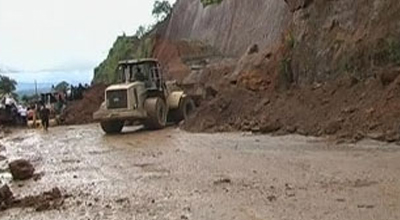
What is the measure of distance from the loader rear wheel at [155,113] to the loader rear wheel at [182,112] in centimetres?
165

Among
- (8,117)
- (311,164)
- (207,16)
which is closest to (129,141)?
(311,164)

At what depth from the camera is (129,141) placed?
25.0 metres

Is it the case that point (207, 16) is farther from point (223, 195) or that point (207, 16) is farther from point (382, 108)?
point (223, 195)

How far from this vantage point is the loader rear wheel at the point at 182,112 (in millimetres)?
31609

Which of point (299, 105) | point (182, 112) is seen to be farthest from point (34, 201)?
point (182, 112)

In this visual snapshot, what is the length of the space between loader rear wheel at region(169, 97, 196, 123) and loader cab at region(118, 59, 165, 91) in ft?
6.21

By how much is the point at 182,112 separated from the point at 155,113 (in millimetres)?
2991

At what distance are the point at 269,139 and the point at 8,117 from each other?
24106 mm

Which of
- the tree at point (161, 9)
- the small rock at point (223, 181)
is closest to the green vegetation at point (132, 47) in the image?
the tree at point (161, 9)

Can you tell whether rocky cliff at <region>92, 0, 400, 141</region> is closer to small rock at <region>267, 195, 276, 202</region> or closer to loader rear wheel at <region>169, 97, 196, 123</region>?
loader rear wheel at <region>169, 97, 196, 123</region>

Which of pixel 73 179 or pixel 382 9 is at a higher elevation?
pixel 382 9

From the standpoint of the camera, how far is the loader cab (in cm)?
2947

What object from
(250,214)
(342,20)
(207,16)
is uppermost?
(207,16)

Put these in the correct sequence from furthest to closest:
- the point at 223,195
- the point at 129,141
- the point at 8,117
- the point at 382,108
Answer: the point at 8,117 < the point at 129,141 < the point at 382,108 < the point at 223,195
